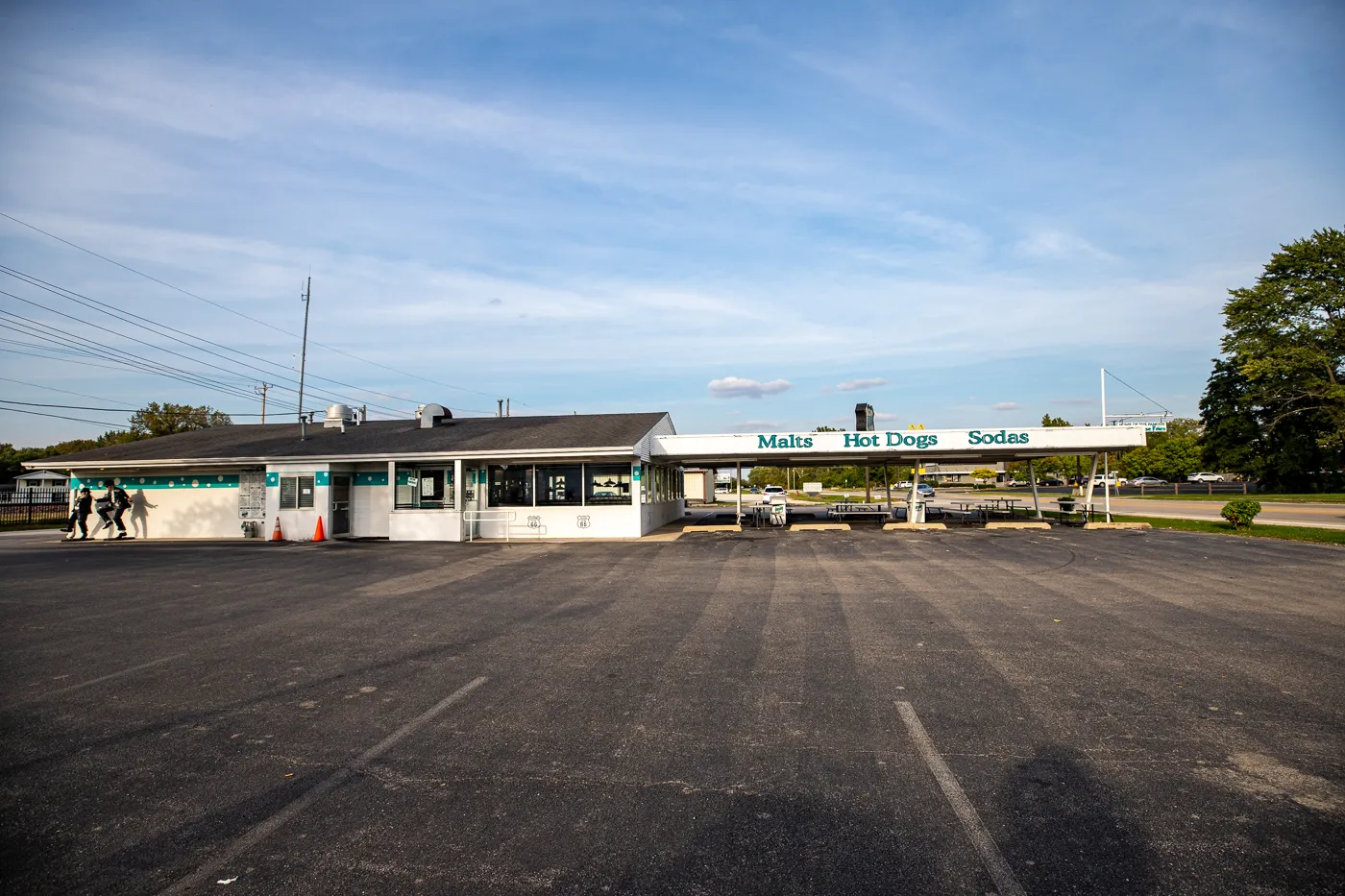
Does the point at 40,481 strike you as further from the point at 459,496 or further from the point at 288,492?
the point at 459,496

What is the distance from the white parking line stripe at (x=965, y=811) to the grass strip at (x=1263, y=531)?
20.0m

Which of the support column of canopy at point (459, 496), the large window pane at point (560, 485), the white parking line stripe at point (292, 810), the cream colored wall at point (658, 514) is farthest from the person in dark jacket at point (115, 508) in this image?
the white parking line stripe at point (292, 810)

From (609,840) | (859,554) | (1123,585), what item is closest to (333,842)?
(609,840)

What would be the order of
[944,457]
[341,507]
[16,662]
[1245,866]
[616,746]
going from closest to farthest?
[1245,866], [616,746], [16,662], [341,507], [944,457]

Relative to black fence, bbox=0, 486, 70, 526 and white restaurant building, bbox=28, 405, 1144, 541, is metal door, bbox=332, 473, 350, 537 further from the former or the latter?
black fence, bbox=0, 486, 70, 526

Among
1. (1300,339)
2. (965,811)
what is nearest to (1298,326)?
(1300,339)

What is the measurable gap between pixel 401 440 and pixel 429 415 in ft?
10.6

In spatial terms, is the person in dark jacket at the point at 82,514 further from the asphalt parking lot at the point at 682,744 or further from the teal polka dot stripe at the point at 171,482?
the asphalt parking lot at the point at 682,744

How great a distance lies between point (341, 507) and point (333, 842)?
22774 mm

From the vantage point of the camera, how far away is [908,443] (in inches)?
946

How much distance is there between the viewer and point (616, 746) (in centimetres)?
494

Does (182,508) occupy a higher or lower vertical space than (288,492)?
lower

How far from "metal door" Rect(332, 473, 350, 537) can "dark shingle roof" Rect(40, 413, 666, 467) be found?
3.57 ft

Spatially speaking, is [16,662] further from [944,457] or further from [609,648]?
[944,457]
